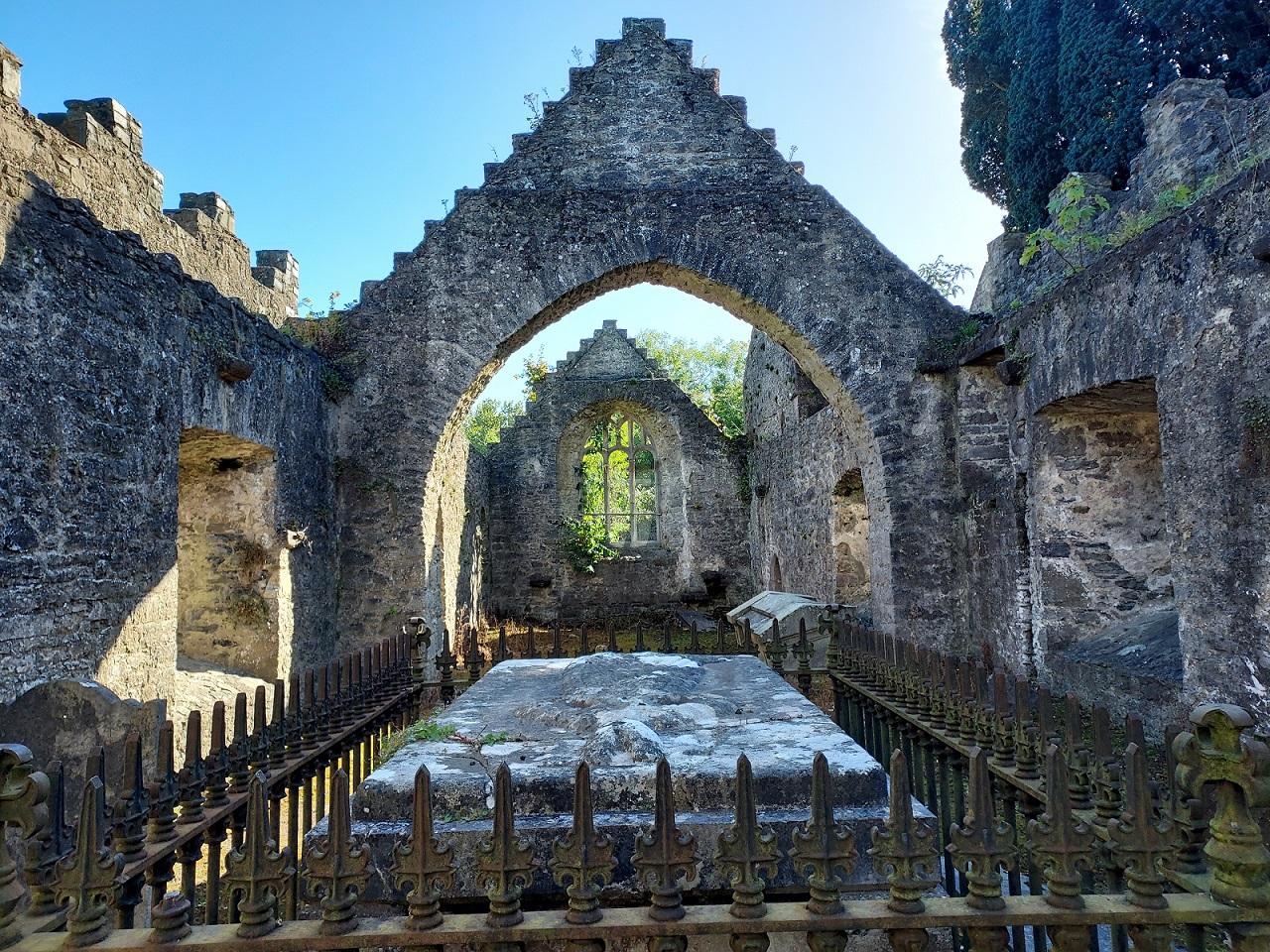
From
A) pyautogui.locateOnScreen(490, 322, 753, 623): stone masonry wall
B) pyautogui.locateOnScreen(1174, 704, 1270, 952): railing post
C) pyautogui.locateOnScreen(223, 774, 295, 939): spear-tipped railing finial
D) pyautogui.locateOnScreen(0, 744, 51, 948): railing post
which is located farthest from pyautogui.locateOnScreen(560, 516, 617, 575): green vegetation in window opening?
pyautogui.locateOnScreen(1174, 704, 1270, 952): railing post

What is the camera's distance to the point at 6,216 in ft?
13.0

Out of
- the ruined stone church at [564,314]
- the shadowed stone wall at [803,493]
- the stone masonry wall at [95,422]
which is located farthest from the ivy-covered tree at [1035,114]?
the stone masonry wall at [95,422]

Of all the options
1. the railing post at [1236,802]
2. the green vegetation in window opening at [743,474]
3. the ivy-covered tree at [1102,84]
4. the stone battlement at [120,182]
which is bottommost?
the railing post at [1236,802]

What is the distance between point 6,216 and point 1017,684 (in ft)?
16.5

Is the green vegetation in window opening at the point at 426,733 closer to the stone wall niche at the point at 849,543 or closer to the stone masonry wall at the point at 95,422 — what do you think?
the stone masonry wall at the point at 95,422

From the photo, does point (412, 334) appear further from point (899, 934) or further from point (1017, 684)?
point (899, 934)

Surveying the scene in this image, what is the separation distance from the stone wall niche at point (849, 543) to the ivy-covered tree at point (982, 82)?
10.2 meters

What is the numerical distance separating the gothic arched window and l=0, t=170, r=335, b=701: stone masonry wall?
10.9 meters

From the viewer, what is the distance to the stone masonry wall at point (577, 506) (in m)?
15.9

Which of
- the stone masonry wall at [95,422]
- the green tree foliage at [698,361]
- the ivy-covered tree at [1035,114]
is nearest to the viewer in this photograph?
the stone masonry wall at [95,422]

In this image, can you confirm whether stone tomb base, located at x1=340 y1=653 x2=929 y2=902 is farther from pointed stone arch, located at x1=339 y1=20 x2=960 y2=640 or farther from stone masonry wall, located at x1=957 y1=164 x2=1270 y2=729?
pointed stone arch, located at x1=339 y1=20 x2=960 y2=640

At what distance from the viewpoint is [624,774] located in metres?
2.49

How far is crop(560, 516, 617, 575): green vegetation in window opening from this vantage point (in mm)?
15977

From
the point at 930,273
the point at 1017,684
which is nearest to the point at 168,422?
the point at 1017,684
